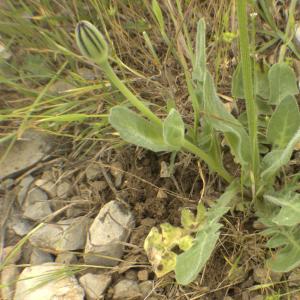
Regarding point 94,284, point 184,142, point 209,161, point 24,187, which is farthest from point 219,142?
point 24,187

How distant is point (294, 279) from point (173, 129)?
0.45 m

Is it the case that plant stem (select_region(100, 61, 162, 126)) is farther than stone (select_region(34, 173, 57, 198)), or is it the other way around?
stone (select_region(34, 173, 57, 198))

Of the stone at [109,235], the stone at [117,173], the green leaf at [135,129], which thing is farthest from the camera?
the stone at [117,173]

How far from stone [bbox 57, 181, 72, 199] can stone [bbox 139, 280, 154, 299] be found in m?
0.36

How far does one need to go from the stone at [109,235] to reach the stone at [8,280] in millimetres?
199

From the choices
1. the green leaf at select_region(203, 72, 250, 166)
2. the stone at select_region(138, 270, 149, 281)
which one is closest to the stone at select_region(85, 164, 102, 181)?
the stone at select_region(138, 270, 149, 281)

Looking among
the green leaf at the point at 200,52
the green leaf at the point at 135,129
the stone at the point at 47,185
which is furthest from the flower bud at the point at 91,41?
the stone at the point at 47,185

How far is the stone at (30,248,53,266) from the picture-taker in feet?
4.66

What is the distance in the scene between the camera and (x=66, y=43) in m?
1.57

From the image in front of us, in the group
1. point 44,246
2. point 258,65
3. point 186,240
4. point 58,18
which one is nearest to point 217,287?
point 186,240

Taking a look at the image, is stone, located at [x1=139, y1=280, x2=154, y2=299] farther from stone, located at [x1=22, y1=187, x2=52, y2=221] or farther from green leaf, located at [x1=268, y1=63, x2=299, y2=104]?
green leaf, located at [x1=268, y1=63, x2=299, y2=104]

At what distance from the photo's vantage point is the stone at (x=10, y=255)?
139cm

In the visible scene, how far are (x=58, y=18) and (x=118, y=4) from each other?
7.1 inches

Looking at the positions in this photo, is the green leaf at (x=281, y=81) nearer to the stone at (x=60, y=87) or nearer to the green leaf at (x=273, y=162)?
the green leaf at (x=273, y=162)
